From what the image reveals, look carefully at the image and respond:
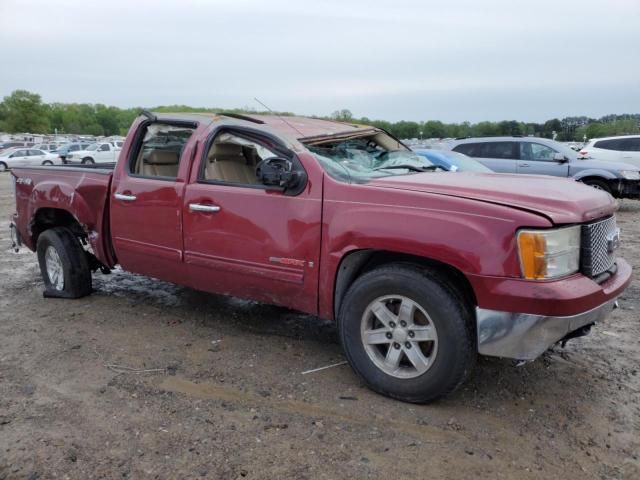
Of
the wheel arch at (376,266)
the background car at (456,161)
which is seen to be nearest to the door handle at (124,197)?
the wheel arch at (376,266)

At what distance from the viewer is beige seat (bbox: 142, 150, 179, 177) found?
4844mm

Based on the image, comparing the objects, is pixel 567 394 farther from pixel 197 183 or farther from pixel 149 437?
pixel 197 183

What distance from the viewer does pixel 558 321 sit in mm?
3049

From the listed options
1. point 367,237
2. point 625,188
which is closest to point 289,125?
point 367,237

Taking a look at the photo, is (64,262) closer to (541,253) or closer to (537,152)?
(541,253)

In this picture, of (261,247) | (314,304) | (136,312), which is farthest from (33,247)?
(314,304)

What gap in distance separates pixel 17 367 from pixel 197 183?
1819 millimetres

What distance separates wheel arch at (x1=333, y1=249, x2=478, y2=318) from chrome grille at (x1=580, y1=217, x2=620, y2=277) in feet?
2.18

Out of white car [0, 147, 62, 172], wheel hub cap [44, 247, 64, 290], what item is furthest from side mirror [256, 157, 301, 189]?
white car [0, 147, 62, 172]

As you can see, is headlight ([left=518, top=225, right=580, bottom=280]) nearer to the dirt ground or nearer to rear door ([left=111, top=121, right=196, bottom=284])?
the dirt ground

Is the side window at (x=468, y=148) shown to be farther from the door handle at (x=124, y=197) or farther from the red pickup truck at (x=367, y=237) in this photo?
the door handle at (x=124, y=197)

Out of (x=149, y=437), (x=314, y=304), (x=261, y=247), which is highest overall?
(x=261, y=247)

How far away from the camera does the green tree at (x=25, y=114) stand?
339 feet

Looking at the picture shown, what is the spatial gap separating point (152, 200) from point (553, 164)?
10.5 m
